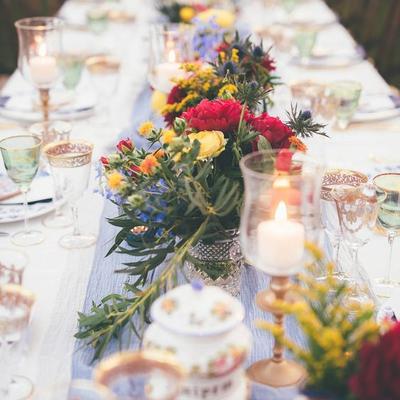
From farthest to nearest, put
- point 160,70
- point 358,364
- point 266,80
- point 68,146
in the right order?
point 160,70 < point 266,80 < point 68,146 < point 358,364

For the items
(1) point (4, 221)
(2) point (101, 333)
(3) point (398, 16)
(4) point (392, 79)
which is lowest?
(4) point (392, 79)

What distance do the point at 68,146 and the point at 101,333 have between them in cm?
44

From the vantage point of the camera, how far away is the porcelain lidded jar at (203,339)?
0.71 m

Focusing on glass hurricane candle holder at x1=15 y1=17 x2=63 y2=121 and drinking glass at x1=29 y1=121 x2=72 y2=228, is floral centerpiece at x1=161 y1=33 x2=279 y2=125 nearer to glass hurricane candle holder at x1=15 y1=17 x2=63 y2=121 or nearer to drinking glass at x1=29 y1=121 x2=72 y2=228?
drinking glass at x1=29 y1=121 x2=72 y2=228

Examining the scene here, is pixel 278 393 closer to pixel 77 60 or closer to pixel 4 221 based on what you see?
pixel 4 221

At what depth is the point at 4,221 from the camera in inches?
55.0

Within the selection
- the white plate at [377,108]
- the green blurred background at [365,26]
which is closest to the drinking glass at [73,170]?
the white plate at [377,108]

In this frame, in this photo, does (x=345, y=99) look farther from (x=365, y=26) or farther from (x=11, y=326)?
(x=365, y=26)

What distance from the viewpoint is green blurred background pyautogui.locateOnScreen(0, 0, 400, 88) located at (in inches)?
149

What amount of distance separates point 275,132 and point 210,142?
0.13 meters

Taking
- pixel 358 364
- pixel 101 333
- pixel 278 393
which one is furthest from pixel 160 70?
pixel 358 364

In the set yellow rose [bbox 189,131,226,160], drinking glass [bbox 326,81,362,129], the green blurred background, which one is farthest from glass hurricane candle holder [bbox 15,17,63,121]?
the green blurred background

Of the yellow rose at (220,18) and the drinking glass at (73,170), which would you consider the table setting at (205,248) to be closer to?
the drinking glass at (73,170)

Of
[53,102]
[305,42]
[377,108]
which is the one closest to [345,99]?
[377,108]
